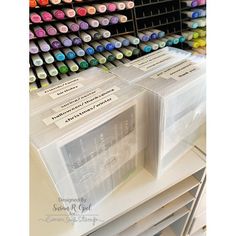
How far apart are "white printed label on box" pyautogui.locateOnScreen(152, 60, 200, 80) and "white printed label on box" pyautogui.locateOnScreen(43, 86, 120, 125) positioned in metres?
0.12

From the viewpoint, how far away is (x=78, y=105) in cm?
43

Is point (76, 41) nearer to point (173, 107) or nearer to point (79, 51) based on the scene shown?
point (79, 51)

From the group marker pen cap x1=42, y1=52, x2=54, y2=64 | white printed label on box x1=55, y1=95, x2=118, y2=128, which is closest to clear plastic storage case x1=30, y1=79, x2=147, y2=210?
white printed label on box x1=55, y1=95, x2=118, y2=128

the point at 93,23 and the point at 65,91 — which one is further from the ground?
the point at 93,23

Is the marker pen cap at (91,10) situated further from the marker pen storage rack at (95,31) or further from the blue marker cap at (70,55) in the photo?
the blue marker cap at (70,55)

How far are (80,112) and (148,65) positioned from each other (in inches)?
10.1

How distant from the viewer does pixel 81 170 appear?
0.42 metres

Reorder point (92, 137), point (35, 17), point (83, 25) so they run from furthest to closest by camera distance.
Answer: point (83, 25) → point (35, 17) → point (92, 137)

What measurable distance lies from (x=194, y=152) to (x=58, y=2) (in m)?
0.79

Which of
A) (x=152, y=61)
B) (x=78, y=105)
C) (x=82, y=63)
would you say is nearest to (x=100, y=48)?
(x=82, y=63)

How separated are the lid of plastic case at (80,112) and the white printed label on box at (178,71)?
0.08 meters

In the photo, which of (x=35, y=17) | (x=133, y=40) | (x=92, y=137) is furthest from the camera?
(x=133, y=40)

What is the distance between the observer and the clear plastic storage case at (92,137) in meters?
0.37
